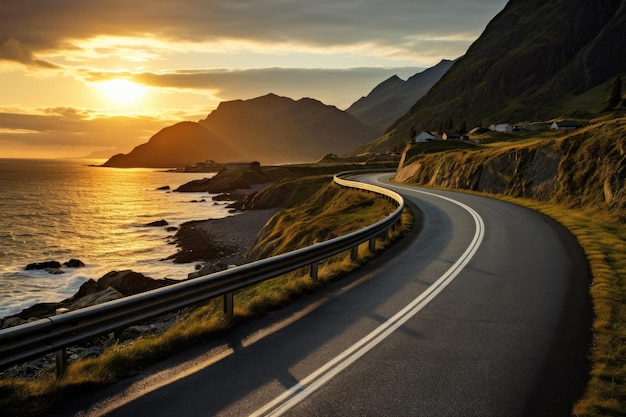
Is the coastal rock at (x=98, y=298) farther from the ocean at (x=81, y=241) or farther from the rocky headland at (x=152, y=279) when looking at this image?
the ocean at (x=81, y=241)

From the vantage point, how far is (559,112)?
177375 mm

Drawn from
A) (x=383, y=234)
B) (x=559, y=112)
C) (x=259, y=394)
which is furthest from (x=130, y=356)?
(x=559, y=112)

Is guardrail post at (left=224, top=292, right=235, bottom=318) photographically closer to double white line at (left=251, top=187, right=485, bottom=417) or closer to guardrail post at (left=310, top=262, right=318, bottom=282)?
double white line at (left=251, top=187, right=485, bottom=417)

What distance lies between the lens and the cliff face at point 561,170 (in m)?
23.5

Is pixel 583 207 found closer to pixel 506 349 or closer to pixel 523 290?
pixel 523 290

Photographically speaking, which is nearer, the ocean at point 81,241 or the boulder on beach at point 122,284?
the boulder on beach at point 122,284

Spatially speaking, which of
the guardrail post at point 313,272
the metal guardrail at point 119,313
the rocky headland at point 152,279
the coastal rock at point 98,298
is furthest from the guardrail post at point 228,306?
the coastal rock at point 98,298

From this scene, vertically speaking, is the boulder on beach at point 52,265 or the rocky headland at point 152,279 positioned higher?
the rocky headland at point 152,279

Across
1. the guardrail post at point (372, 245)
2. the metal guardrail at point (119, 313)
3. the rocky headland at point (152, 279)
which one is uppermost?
the metal guardrail at point (119, 313)

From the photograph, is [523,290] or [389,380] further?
[523,290]

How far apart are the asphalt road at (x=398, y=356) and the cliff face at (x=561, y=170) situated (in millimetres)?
14554

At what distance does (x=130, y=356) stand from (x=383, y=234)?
37.9 feet

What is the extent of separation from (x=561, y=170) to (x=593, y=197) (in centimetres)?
487

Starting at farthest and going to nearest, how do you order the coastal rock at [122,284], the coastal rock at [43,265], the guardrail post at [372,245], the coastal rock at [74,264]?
the coastal rock at [74,264] < the coastal rock at [43,265] < the coastal rock at [122,284] < the guardrail post at [372,245]
